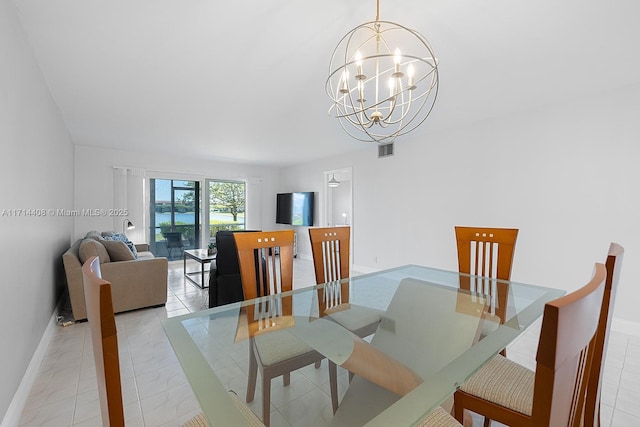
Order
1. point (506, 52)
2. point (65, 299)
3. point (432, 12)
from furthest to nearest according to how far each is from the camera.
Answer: point (65, 299)
point (506, 52)
point (432, 12)

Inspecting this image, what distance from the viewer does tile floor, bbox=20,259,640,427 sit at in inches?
52.6

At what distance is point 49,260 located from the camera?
2.86 m

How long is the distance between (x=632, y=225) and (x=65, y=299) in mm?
6334

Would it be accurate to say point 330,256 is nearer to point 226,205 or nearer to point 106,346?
point 106,346

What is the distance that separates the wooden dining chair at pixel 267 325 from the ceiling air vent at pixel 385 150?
3.38 metres

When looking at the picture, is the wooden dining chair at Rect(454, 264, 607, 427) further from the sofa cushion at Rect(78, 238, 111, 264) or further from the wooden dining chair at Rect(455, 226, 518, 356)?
the sofa cushion at Rect(78, 238, 111, 264)

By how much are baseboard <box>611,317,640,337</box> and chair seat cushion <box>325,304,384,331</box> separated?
2.77m

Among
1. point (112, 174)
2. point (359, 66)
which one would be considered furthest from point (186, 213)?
point (359, 66)

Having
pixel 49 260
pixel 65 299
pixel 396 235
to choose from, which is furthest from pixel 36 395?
pixel 396 235

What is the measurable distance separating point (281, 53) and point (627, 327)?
404cm

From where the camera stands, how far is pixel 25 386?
182 centimetres

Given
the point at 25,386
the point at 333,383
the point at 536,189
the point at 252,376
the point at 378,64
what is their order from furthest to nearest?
the point at 536,189 → the point at 378,64 → the point at 25,386 → the point at 252,376 → the point at 333,383

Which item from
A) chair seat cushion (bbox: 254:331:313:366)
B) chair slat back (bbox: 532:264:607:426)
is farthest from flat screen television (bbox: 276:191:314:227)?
chair slat back (bbox: 532:264:607:426)

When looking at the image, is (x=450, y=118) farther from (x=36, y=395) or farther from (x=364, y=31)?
(x=36, y=395)
